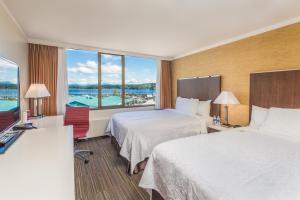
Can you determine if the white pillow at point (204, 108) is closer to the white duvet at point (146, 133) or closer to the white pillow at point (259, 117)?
the white duvet at point (146, 133)

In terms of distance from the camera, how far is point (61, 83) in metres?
3.95

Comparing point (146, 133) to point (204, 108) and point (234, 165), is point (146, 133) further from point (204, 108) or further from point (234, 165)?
point (204, 108)

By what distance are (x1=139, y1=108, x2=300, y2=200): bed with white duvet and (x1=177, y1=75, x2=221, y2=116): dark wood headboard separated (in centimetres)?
150

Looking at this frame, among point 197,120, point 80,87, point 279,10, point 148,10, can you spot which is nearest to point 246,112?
point 197,120

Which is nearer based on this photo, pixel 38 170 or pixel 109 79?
Answer: pixel 38 170

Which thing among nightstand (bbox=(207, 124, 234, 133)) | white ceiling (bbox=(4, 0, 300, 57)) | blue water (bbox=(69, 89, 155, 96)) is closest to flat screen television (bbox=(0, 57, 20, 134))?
white ceiling (bbox=(4, 0, 300, 57))

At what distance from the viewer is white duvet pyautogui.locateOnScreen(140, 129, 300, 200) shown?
108 cm

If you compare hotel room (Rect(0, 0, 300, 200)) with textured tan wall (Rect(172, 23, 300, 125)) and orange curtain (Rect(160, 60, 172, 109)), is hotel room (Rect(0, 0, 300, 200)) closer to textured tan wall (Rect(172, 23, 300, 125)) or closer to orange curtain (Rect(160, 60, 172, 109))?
textured tan wall (Rect(172, 23, 300, 125))

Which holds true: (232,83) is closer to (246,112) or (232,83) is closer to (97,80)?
(246,112)

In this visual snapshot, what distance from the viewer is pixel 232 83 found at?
3.47 meters

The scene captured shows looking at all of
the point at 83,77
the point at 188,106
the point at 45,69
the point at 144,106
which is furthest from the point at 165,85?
the point at 45,69

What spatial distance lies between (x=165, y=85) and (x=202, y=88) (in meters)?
1.49

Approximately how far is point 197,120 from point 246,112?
0.94m

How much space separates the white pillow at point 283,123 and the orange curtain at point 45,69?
166 inches
